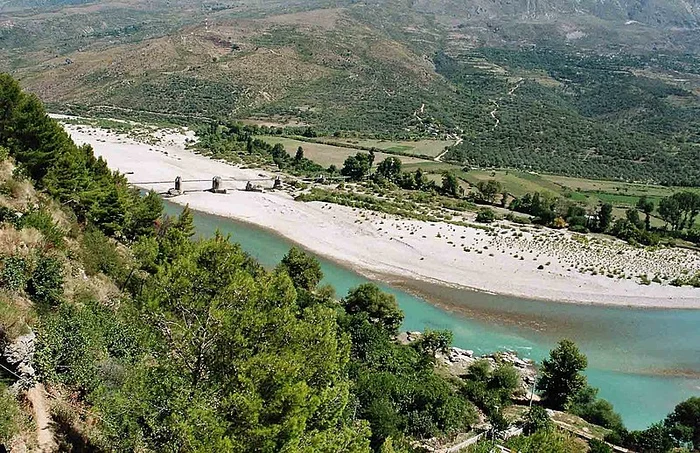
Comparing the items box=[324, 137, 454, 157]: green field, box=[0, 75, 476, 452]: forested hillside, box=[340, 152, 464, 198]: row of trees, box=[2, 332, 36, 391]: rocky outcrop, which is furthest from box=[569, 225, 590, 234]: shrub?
box=[2, 332, 36, 391]: rocky outcrop

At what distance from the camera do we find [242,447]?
Result: 10.2 meters

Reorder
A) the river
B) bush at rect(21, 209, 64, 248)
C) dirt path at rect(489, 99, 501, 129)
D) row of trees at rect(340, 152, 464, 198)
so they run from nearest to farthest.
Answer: bush at rect(21, 209, 64, 248), the river, row of trees at rect(340, 152, 464, 198), dirt path at rect(489, 99, 501, 129)

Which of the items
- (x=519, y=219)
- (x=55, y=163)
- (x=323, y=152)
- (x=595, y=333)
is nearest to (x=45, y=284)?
(x=55, y=163)

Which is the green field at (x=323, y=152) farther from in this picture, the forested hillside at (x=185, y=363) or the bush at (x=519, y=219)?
the forested hillside at (x=185, y=363)

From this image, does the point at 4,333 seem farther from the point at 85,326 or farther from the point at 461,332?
the point at 461,332

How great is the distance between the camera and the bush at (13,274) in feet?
53.2

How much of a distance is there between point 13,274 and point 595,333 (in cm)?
3483

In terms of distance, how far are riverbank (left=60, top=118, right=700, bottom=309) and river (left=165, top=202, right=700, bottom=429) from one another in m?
1.63

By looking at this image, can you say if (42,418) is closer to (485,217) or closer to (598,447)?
(598,447)

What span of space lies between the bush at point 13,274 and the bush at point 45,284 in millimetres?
342

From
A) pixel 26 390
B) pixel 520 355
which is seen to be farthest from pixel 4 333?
pixel 520 355

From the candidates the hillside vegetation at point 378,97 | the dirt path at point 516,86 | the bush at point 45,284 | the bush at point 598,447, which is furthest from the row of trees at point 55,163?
the dirt path at point 516,86

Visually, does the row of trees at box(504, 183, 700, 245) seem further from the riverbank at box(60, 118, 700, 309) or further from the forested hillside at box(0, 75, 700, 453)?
the forested hillside at box(0, 75, 700, 453)

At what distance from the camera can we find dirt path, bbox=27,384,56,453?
12141 millimetres
